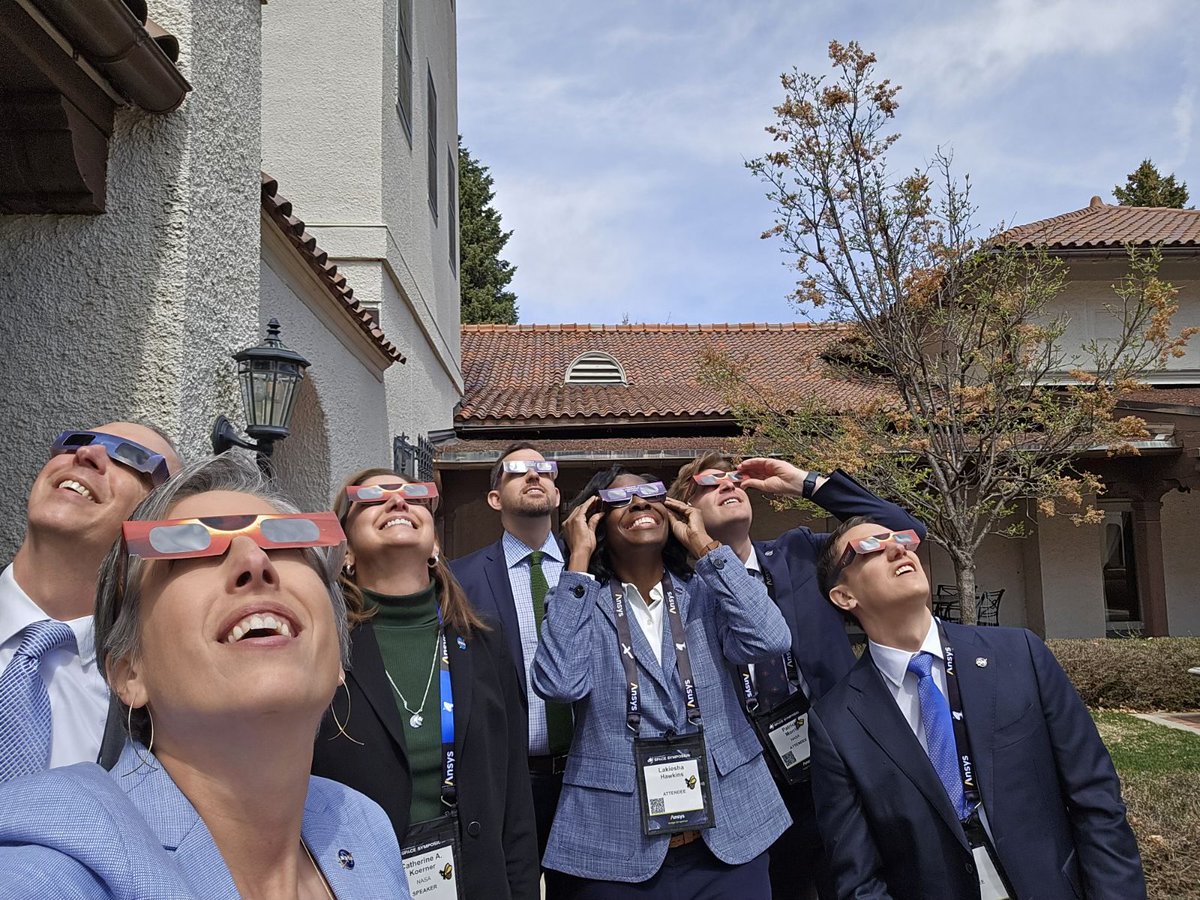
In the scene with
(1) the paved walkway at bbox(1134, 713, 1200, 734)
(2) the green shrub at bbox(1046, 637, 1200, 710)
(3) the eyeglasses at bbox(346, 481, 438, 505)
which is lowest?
(1) the paved walkway at bbox(1134, 713, 1200, 734)

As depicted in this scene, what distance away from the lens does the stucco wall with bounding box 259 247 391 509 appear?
5.69 meters

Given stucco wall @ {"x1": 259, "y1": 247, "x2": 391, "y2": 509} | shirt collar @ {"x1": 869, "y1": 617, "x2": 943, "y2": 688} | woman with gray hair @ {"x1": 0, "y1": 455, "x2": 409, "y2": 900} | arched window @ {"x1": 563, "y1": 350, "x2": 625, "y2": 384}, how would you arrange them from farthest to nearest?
arched window @ {"x1": 563, "y1": 350, "x2": 625, "y2": 384} → stucco wall @ {"x1": 259, "y1": 247, "x2": 391, "y2": 509} → shirt collar @ {"x1": 869, "y1": 617, "x2": 943, "y2": 688} → woman with gray hair @ {"x1": 0, "y1": 455, "x2": 409, "y2": 900}

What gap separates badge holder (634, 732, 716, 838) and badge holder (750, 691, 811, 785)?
319mm

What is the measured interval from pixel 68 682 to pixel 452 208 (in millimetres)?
12719

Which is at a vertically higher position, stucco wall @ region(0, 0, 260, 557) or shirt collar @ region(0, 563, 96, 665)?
stucco wall @ region(0, 0, 260, 557)

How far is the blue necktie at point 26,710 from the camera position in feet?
5.41

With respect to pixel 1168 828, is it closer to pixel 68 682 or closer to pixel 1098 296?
pixel 68 682

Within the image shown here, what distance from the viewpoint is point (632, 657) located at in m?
3.01

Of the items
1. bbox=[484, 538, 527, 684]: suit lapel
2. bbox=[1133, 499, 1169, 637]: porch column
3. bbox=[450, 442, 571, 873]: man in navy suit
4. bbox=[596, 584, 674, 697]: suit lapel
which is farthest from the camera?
bbox=[1133, 499, 1169, 637]: porch column

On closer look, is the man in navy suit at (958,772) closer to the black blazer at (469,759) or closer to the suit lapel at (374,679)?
the black blazer at (469,759)

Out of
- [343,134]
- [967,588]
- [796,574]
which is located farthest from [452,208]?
[796,574]

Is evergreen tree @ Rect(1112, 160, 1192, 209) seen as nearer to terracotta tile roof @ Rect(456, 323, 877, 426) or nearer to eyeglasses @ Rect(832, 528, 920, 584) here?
terracotta tile roof @ Rect(456, 323, 877, 426)

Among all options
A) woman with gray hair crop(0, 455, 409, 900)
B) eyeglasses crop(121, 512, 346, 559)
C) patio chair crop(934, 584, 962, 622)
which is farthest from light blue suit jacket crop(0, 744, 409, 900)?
patio chair crop(934, 584, 962, 622)

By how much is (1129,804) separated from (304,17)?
9.27 metres
